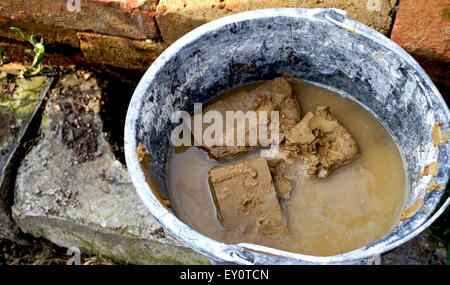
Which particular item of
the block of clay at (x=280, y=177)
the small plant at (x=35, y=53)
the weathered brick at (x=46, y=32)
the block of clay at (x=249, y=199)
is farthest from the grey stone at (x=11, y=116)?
the block of clay at (x=280, y=177)

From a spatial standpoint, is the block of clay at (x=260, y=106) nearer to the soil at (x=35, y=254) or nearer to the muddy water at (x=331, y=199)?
the muddy water at (x=331, y=199)

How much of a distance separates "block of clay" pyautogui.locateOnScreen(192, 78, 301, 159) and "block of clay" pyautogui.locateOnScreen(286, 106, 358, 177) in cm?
7

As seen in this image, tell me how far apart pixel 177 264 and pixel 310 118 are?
1.07 meters

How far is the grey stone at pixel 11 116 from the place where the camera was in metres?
2.48

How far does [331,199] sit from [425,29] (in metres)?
0.88

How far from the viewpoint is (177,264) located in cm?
248

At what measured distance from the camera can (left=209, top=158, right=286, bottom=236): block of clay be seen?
190 cm

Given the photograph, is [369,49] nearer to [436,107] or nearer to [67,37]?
[436,107]

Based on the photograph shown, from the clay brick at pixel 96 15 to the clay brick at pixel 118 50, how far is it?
0.06m

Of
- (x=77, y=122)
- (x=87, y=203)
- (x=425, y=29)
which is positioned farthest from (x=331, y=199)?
(x=77, y=122)

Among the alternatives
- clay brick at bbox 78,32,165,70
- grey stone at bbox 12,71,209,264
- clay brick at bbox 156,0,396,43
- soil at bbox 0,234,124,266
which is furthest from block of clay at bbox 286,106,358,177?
soil at bbox 0,234,124,266

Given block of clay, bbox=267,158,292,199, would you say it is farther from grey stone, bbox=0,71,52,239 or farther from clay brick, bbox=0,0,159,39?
grey stone, bbox=0,71,52,239

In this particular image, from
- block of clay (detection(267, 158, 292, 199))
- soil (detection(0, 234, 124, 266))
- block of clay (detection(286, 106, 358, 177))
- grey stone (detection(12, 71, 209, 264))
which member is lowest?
soil (detection(0, 234, 124, 266))

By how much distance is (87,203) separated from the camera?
7.90ft
